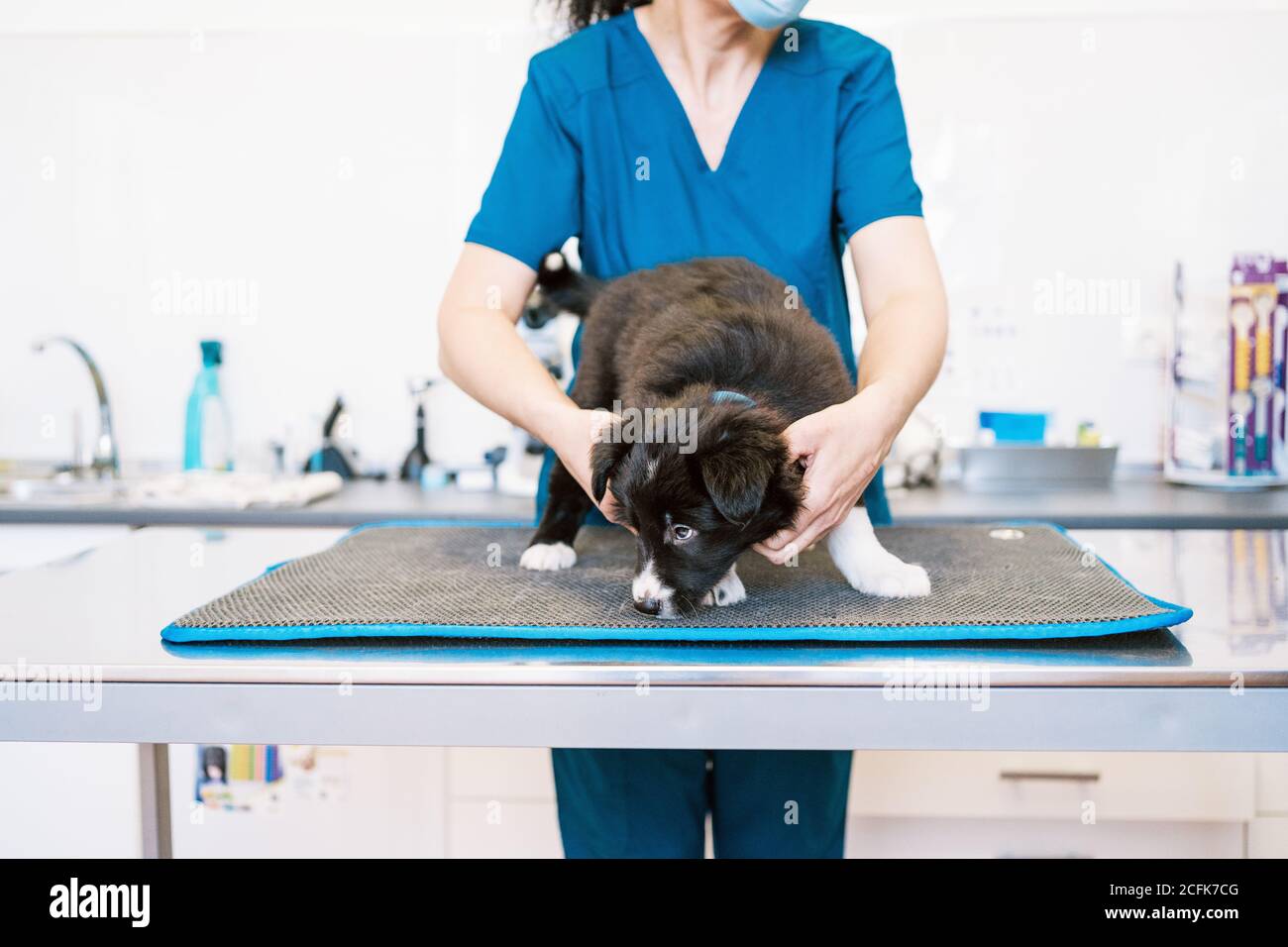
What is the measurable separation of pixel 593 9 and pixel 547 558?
3.17ft

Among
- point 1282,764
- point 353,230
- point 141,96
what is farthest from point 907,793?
point 141,96

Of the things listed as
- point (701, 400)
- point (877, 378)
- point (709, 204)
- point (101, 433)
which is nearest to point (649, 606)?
point (701, 400)

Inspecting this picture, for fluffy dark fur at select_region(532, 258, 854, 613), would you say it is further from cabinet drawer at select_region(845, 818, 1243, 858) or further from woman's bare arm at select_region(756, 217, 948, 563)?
cabinet drawer at select_region(845, 818, 1243, 858)

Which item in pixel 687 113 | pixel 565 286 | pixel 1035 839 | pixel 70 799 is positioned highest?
pixel 687 113

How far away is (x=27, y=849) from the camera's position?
1940 millimetres

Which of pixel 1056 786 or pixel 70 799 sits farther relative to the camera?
pixel 1056 786

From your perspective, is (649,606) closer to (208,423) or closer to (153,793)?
(153,793)

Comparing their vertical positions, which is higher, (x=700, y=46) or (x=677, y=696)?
(x=700, y=46)

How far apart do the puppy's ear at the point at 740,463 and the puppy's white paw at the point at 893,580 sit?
5.9 inches

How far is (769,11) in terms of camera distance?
141 centimetres

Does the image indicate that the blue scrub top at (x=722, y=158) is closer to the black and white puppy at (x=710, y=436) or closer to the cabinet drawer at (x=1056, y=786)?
the black and white puppy at (x=710, y=436)

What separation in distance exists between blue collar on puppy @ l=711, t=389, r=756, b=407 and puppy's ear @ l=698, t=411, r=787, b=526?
0.10 feet

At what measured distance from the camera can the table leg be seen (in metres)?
1.62
